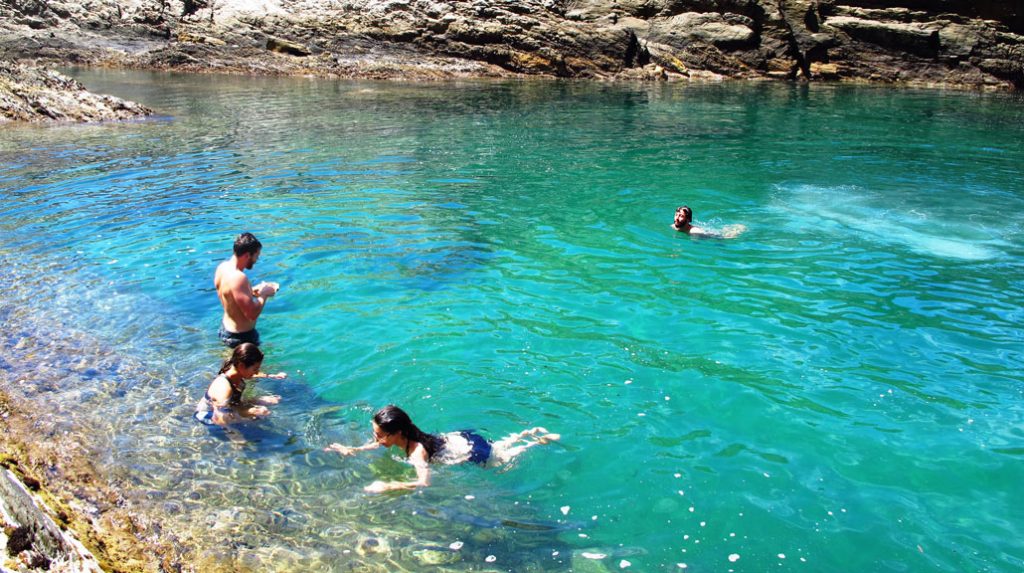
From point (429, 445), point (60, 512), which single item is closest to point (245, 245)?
point (429, 445)

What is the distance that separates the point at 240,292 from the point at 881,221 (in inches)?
454

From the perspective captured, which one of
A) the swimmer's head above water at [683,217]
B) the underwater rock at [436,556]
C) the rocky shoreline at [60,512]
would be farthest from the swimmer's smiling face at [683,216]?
the rocky shoreline at [60,512]

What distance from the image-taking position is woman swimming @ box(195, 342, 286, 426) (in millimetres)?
6590

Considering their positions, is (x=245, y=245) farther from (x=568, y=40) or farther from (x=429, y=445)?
(x=568, y=40)

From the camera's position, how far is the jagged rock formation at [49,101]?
22.9 metres

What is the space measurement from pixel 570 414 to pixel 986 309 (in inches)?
244

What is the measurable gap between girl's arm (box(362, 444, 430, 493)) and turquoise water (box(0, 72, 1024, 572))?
3.5 inches

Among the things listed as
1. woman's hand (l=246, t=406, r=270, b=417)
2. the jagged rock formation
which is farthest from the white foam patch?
the jagged rock formation

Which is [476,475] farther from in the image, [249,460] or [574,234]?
[574,234]

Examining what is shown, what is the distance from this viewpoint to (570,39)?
4291 centimetres

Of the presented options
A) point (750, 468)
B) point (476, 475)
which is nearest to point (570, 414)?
point (476, 475)

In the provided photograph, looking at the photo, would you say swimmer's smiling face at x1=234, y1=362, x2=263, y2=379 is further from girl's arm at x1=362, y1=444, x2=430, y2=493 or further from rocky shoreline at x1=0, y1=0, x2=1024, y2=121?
rocky shoreline at x1=0, y1=0, x2=1024, y2=121

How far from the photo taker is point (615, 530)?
545 centimetres

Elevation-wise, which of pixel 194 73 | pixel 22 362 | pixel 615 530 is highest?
pixel 194 73
